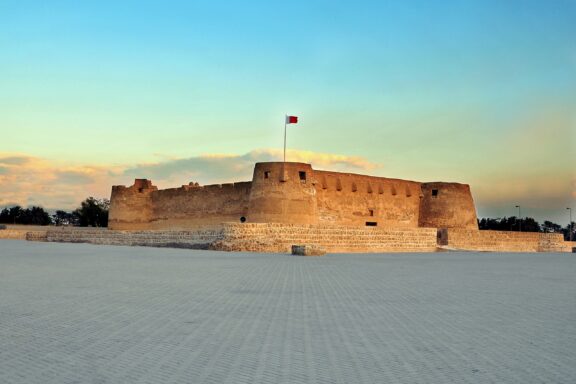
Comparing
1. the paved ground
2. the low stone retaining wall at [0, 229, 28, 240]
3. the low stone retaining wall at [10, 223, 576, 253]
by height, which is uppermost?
the low stone retaining wall at [10, 223, 576, 253]

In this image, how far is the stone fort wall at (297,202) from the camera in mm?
28562

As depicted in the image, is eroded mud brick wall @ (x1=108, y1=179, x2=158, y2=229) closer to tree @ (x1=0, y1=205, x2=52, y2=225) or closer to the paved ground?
the paved ground

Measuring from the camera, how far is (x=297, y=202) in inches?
1127

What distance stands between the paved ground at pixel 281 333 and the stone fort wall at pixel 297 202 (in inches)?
777

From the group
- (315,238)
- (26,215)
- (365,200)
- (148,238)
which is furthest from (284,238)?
(26,215)

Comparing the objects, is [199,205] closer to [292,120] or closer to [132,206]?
[132,206]

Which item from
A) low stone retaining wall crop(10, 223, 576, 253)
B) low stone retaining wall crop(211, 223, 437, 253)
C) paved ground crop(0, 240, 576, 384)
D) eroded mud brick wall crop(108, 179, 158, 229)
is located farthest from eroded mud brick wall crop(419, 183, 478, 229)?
paved ground crop(0, 240, 576, 384)

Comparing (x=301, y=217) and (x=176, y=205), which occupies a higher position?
(x=176, y=205)

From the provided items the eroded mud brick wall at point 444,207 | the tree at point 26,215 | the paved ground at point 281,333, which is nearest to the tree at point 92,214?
the tree at point 26,215

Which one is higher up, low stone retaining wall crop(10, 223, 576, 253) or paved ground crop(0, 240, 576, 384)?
low stone retaining wall crop(10, 223, 576, 253)

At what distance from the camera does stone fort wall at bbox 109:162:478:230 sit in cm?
2856

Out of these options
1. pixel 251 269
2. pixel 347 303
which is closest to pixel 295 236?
pixel 251 269

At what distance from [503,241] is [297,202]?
12912 millimetres

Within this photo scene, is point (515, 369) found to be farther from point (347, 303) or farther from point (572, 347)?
point (347, 303)
